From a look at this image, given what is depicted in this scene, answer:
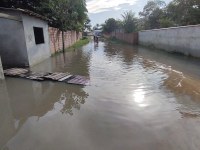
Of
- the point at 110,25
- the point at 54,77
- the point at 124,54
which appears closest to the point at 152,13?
the point at 124,54

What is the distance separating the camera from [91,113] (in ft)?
16.4

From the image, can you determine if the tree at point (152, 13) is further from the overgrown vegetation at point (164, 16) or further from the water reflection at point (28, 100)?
the water reflection at point (28, 100)

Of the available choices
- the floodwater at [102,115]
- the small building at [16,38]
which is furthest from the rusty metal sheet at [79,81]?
the small building at [16,38]

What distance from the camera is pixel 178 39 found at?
15.5 meters

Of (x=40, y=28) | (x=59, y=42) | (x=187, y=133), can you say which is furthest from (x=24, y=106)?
(x=59, y=42)

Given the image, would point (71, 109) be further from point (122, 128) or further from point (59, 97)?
point (122, 128)

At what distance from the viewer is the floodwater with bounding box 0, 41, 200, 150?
12.2ft

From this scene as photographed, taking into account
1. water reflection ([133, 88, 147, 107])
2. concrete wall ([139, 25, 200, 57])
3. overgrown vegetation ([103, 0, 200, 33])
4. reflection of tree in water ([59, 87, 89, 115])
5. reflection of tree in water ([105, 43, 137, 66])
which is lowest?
reflection of tree in water ([105, 43, 137, 66])

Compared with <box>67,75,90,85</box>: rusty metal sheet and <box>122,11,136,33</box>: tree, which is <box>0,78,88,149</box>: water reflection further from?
<box>122,11,136,33</box>: tree

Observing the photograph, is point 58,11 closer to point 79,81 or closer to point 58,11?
point 58,11

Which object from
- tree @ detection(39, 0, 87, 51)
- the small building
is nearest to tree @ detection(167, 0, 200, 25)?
tree @ detection(39, 0, 87, 51)

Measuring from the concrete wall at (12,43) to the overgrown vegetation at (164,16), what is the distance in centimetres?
1712

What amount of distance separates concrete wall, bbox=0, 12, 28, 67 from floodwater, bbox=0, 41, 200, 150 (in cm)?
282

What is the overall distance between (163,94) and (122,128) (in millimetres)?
2665
